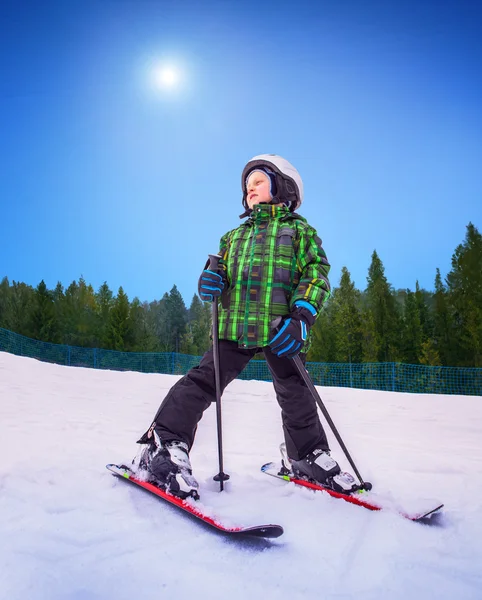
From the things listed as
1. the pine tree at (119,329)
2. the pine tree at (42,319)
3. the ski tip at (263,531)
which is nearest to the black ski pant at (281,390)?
the ski tip at (263,531)

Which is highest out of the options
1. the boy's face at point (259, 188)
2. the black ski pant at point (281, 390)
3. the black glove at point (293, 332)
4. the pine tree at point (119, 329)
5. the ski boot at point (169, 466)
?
the pine tree at point (119, 329)

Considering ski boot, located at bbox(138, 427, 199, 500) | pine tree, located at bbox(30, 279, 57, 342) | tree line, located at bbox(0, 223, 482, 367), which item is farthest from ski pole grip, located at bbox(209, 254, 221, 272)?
pine tree, located at bbox(30, 279, 57, 342)

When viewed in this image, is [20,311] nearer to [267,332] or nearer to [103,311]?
[103,311]

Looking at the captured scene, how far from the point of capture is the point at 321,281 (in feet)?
6.49

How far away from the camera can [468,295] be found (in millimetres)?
29547

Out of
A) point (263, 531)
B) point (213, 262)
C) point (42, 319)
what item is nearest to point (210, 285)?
point (213, 262)

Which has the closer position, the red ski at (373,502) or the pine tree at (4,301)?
the red ski at (373,502)

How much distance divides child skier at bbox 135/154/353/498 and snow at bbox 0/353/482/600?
20 cm

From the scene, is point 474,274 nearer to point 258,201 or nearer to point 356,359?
point 356,359

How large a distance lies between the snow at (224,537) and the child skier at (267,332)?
203 millimetres

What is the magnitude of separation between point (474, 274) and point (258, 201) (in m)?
33.1

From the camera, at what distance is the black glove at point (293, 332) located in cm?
180

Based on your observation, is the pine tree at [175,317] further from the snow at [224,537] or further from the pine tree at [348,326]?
the snow at [224,537]

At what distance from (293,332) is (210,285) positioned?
511mm
